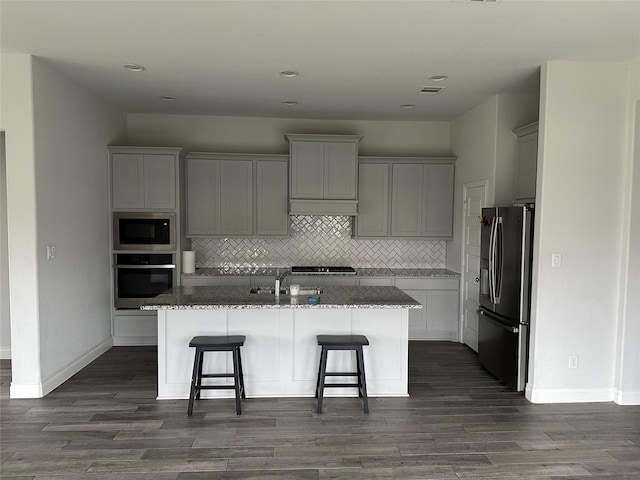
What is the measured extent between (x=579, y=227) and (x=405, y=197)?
245 centimetres

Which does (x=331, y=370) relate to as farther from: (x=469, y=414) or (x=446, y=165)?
(x=446, y=165)

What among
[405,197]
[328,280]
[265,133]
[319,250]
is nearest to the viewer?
[328,280]

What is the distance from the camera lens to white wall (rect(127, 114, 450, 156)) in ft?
19.1

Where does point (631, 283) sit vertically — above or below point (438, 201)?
below

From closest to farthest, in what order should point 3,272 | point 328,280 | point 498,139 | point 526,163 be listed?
point 526,163
point 498,139
point 3,272
point 328,280

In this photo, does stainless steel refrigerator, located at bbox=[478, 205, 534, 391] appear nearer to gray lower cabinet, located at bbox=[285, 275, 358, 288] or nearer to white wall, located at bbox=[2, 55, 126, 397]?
gray lower cabinet, located at bbox=[285, 275, 358, 288]

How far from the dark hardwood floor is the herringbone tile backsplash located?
227cm

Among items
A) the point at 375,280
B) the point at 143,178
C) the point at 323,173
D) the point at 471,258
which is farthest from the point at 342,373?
the point at 143,178

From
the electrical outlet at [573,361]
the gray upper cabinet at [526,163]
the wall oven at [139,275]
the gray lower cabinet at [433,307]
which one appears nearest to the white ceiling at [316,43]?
the gray upper cabinet at [526,163]

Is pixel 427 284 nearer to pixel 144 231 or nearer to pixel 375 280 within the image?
pixel 375 280

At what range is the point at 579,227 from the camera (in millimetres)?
3666

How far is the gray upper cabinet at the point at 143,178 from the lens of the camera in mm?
5223

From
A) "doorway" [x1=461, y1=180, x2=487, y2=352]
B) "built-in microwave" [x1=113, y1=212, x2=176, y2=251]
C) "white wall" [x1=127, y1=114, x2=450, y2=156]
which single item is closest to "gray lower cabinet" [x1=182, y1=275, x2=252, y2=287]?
"built-in microwave" [x1=113, y1=212, x2=176, y2=251]

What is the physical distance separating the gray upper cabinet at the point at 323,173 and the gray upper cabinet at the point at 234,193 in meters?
0.21
